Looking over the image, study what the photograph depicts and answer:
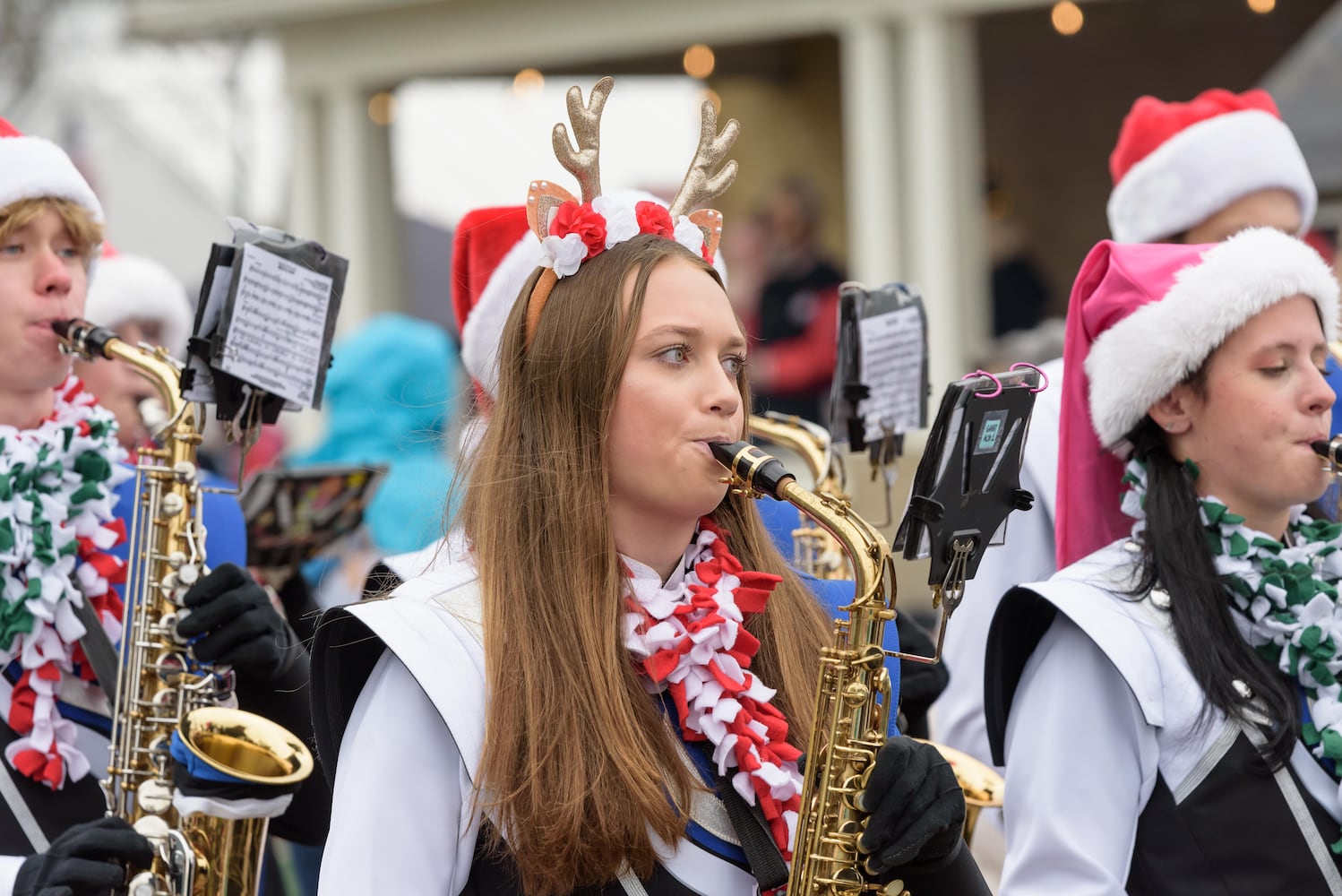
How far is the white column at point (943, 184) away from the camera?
370 inches

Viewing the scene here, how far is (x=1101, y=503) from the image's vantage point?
11.1 feet

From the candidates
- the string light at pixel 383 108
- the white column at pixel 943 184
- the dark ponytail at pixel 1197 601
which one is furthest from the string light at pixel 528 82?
the dark ponytail at pixel 1197 601

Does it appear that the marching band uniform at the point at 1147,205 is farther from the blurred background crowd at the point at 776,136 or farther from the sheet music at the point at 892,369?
the blurred background crowd at the point at 776,136

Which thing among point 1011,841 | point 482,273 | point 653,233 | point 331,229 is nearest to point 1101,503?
point 1011,841

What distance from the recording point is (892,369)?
3891 millimetres

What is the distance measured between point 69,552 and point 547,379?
1.28m

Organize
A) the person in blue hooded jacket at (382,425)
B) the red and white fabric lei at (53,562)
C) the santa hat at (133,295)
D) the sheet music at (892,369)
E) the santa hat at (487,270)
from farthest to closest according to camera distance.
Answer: the person in blue hooded jacket at (382,425)
the santa hat at (133,295)
the santa hat at (487,270)
the sheet music at (892,369)
the red and white fabric lei at (53,562)

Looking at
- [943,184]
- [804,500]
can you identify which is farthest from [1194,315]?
[943,184]

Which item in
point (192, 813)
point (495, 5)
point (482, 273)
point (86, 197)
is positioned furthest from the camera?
point (495, 5)

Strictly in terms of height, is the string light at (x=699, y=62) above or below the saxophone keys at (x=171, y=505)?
above

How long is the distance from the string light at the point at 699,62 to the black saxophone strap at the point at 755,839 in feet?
30.8

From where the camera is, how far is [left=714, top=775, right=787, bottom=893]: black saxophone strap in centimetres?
249

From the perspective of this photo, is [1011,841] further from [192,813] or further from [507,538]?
[192,813]

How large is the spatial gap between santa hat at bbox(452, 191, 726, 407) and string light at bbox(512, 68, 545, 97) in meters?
7.27
